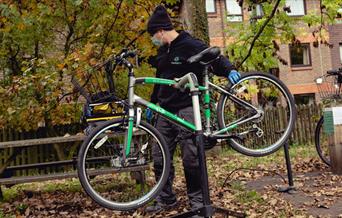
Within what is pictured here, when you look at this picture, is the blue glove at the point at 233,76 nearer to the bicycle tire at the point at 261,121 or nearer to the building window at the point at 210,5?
the bicycle tire at the point at 261,121

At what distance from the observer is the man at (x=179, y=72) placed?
5199 mm

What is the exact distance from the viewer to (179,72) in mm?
5402

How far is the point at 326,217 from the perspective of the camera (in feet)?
18.1

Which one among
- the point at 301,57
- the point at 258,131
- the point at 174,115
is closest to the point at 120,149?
the point at 174,115

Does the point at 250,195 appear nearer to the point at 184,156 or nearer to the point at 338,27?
the point at 184,156

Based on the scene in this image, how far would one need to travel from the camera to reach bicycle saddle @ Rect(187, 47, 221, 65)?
189 inches

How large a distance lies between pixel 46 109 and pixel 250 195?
4312 millimetres

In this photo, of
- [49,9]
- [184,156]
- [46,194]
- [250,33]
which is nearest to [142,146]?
[184,156]

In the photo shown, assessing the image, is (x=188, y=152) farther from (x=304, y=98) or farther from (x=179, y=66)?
(x=304, y=98)

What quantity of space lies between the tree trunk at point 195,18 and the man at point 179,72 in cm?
472

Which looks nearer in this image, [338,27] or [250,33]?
[250,33]

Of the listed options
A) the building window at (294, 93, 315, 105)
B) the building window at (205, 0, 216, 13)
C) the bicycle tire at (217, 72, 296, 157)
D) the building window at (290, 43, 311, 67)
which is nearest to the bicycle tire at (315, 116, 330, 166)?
the bicycle tire at (217, 72, 296, 157)

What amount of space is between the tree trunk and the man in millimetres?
4721

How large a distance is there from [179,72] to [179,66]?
7cm
